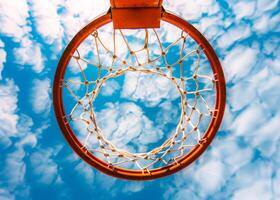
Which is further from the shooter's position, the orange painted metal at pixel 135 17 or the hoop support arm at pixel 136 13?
the orange painted metal at pixel 135 17

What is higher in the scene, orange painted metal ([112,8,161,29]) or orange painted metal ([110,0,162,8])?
orange painted metal ([110,0,162,8])

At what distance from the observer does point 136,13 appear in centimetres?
429

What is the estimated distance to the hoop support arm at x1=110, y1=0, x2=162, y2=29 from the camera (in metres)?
4.19

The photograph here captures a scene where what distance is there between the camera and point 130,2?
414cm

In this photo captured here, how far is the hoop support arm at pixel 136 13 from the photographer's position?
4.19 meters

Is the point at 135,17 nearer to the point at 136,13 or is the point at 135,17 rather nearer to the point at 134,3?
the point at 136,13

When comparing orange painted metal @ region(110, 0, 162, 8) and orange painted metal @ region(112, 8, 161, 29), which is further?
orange painted metal @ region(112, 8, 161, 29)

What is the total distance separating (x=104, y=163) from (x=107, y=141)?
17.9 inches

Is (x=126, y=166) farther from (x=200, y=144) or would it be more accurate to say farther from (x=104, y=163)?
(x=200, y=144)

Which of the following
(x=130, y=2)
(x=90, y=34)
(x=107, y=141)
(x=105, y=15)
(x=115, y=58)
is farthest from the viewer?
(x=107, y=141)

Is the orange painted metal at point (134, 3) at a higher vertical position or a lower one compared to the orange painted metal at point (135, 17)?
higher


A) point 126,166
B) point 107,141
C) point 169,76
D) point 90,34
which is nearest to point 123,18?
point 90,34

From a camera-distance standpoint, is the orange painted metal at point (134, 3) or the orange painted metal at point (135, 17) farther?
the orange painted metal at point (135, 17)

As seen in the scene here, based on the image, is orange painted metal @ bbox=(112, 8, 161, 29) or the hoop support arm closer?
the hoop support arm
